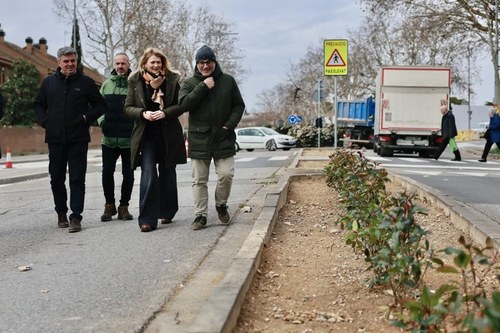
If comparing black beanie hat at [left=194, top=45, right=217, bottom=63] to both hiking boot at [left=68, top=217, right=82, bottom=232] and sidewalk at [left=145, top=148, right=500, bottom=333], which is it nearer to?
sidewalk at [left=145, top=148, right=500, bottom=333]

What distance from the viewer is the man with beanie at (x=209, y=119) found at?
641 centimetres

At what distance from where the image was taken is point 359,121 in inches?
1607

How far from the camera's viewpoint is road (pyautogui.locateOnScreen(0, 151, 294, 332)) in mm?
3723

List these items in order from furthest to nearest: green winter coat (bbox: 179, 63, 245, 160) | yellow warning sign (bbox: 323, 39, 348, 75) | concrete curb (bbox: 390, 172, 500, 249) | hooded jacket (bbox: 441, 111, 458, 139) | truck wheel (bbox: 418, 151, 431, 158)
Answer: truck wheel (bbox: 418, 151, 431, 158) → hooded jacket (bbox: 441, 111, 458, 139) → yellow warning sign (bbox: 323, 39, 348, 75) → green winter coat (bbox: 179, 63, 245, 160) → concrete curb (bbox: 390, 172, 500, 249)

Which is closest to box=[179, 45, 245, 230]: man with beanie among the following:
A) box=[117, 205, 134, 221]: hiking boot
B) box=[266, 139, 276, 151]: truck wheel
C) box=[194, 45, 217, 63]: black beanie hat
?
box=[194, 45, 217, 63]: black beanie hat

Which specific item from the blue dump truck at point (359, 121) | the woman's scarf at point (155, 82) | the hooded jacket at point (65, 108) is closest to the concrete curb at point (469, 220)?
the woman's scarf at point (155, 82)

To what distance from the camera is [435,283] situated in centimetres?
432

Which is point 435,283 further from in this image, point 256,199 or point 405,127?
point 405,127

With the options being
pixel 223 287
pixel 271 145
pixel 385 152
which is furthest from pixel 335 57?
pixel 271 145

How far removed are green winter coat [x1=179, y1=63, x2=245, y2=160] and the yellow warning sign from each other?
11.2m

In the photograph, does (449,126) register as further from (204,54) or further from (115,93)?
(204,54)

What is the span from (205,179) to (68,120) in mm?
1569

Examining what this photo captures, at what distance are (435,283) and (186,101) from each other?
307 cm

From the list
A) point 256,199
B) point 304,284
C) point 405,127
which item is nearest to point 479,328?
point 304,284
